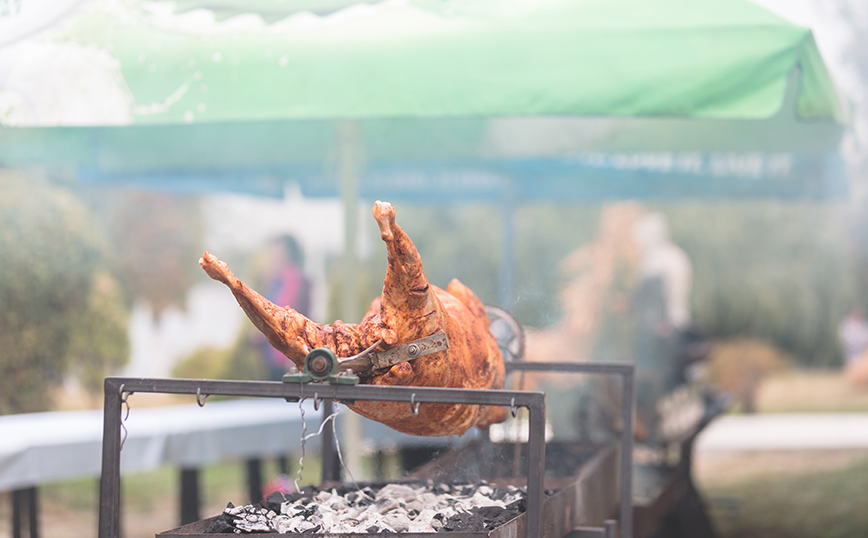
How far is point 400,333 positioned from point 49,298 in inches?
265

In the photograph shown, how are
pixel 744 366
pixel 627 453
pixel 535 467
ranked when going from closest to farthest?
pixel 535 467 < pixel 627 453 < pixel 744 366

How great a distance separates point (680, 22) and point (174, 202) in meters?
8.81

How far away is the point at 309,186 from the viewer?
647cm

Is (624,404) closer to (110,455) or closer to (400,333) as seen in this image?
(400,333)

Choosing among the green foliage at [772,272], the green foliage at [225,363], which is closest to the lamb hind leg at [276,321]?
the green foliage at [225,363]

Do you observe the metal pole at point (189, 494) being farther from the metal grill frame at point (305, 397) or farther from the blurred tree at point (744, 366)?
the blurred tree at point (744, 366)

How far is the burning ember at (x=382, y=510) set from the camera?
201 centimetres

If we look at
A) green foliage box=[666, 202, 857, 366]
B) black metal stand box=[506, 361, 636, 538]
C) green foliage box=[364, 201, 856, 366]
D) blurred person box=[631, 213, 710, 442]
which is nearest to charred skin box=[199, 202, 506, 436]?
black metal stand box=[506, 361, 636, 538]

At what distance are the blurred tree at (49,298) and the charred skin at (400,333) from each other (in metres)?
4.93

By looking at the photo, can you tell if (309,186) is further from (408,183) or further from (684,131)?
(684,131)

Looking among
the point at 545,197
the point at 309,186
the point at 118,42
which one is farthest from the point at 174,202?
the point at 118,42

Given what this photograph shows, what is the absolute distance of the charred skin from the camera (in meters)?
1.92

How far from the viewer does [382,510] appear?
224 centimetres

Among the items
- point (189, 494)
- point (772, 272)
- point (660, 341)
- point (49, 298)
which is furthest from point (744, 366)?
point (189, 494)
